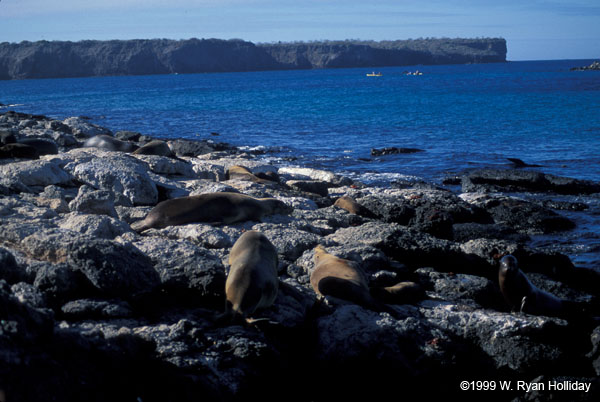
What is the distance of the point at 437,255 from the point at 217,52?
180m

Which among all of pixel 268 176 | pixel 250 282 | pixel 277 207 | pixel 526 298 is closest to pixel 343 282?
pixel 250 282

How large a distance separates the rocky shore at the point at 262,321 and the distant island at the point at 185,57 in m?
163

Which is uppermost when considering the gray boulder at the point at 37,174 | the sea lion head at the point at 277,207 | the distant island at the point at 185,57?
the distant island at the point at 185,57

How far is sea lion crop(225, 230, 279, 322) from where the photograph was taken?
5.16 meters

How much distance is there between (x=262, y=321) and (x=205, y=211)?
131 inches

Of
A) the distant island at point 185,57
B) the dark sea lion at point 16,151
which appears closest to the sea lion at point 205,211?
the dark sea lion at point 16,151

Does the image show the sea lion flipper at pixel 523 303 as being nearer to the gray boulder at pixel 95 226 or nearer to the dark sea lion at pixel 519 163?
the gray boulder at pixel 95 226

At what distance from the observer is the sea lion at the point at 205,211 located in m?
7.90

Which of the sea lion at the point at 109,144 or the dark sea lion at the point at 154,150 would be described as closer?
the dark sea lion at the point at 154,150

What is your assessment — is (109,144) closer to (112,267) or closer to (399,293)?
(112,267)

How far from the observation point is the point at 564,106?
→ 1586 inches

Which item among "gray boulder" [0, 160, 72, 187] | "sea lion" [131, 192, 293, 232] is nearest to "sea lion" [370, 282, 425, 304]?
"sea lion" [131, 192, 293, 232]

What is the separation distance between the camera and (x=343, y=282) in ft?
19.9

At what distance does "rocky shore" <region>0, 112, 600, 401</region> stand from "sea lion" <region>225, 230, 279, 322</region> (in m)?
0.14
